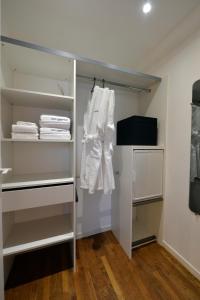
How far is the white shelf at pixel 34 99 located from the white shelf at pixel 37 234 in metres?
1.32

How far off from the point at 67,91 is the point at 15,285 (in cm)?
202

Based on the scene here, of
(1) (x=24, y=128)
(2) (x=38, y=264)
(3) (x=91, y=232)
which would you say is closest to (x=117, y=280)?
(3) (x=91, y=232)

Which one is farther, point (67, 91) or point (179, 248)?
point (67, 91)

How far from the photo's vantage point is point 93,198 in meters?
1.97

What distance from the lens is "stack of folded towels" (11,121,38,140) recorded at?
1.26 meters

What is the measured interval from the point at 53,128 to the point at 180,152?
4.45 feet

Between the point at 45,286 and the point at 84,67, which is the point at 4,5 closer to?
the point at 84,67

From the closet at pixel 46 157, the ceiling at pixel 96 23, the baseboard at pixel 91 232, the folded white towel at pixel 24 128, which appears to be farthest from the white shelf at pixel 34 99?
the baseboard at pixel 91 232

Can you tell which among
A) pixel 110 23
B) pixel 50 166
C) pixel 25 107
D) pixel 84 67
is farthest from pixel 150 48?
pixel 50 166

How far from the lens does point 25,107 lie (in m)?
1.60

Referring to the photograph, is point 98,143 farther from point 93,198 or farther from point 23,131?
point 93,198

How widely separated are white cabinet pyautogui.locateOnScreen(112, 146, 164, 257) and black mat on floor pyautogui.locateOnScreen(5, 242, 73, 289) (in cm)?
68

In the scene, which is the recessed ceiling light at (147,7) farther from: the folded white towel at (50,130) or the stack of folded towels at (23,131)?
the stack of folded towels at (23,131)

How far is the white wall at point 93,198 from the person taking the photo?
188 cm
